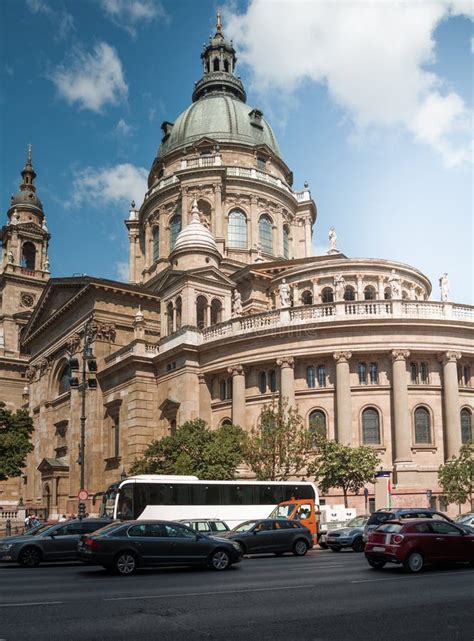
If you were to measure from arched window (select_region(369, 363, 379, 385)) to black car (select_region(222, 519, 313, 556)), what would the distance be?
1615 centimetres

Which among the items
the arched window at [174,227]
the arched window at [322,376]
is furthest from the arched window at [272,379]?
the arched window at [174,227]

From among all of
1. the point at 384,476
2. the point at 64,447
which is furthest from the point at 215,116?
the point at 384,476

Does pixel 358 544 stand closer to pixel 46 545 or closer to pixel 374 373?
pixel 46 545

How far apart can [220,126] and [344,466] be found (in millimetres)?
51941

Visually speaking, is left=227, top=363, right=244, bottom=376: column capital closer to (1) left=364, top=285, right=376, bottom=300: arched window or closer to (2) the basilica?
(2) the basilica

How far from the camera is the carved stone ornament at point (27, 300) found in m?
85.2

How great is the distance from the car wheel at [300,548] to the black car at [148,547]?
6.49 m

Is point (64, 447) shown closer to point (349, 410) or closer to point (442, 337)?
point (349, 410)

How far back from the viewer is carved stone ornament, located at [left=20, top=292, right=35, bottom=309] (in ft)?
280

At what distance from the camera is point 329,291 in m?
54.2

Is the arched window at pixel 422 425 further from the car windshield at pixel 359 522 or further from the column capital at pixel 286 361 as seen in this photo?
the car windshield at pixel 359 522

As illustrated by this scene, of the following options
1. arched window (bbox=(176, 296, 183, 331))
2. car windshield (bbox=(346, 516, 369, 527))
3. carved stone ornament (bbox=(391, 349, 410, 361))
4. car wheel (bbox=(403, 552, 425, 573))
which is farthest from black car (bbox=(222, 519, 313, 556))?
arched window (bbox=(176, 296, 183, 331))

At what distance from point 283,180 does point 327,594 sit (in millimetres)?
68416

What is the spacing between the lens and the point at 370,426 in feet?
134
